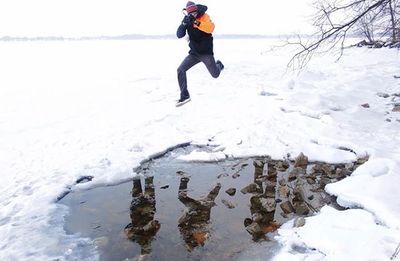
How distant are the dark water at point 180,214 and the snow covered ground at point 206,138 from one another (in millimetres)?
207

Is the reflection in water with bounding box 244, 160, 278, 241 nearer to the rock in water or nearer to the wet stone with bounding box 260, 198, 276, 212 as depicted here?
the wet stone with bounding box 260, 198, 276, 212

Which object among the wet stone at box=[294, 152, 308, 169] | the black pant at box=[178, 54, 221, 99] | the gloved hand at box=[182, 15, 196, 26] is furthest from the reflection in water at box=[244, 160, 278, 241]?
the gloved hand at box=[182, 15, 196, 26]

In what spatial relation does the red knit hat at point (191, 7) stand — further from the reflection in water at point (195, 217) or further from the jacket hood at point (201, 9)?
the reflection in water at point (195, 217)

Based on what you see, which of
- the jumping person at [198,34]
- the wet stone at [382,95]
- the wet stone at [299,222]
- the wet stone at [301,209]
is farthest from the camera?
the wet stone at [382,95]

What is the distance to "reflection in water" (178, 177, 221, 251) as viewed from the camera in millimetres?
3832

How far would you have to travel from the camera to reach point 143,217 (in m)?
4.25

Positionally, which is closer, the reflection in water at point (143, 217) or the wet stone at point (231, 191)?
the reflection in water at point (143, 217)

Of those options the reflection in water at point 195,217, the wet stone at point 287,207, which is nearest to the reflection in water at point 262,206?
the wet stone at point 287,207

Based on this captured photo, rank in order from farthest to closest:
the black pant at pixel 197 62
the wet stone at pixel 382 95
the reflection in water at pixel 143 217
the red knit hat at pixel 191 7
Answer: the wet stone at pixel 382 95 → the black pant at pixel 197 62 → the red knit hat at pixel 191 7 → the reflection in water at pixel 143 217

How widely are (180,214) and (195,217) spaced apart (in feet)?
0.62

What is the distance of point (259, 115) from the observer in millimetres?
7867

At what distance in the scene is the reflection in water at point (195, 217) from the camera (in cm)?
383

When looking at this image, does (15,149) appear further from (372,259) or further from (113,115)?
(372,259)

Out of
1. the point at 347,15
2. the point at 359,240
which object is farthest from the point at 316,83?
the point at 359,240
